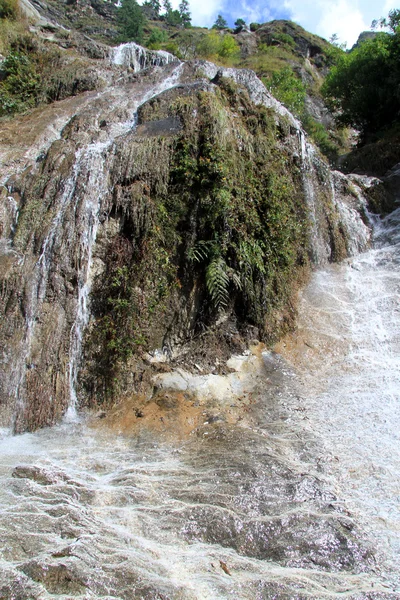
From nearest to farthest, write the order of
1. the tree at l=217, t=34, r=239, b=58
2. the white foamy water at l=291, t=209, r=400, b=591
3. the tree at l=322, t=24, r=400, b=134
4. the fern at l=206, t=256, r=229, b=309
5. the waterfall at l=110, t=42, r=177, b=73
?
the white foamy water at l=291, t=209, r=400, b=591
the fern at l=206, t=256, r=229, b=309
the tree at l=322, t=24, r=400, b=134
the waterfall at l=110, t=42, r=177, b=73
the tree at l=217, t=34, r=239, b=58

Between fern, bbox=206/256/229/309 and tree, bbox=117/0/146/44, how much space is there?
4201 centimetres

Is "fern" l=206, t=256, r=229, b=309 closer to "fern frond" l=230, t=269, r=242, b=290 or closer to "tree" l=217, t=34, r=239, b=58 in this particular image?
"fern frond" l=230, t=269, r=242, b=290

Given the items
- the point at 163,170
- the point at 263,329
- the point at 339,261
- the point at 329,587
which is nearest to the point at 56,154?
the point at 163,170

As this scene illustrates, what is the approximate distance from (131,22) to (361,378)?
48.4 meters

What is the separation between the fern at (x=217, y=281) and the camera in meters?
8.54

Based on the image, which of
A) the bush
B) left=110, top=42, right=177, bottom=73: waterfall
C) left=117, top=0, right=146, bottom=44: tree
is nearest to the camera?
the bush

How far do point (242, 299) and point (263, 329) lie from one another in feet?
2.68

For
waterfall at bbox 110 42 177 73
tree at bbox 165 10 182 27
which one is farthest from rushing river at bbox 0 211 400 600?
tree at bbox 165 10 182 27

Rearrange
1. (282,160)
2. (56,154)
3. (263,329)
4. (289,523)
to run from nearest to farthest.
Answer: (289,523), (263,329), (56,154), (282,160)

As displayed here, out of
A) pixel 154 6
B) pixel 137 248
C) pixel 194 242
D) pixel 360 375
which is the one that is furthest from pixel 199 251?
pixel 154 6

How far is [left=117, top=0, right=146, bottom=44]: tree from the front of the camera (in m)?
42.8

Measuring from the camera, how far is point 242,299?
916cm

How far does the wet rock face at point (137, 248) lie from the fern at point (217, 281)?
27mm

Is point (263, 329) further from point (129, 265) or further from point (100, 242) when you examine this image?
point (100, 242)
